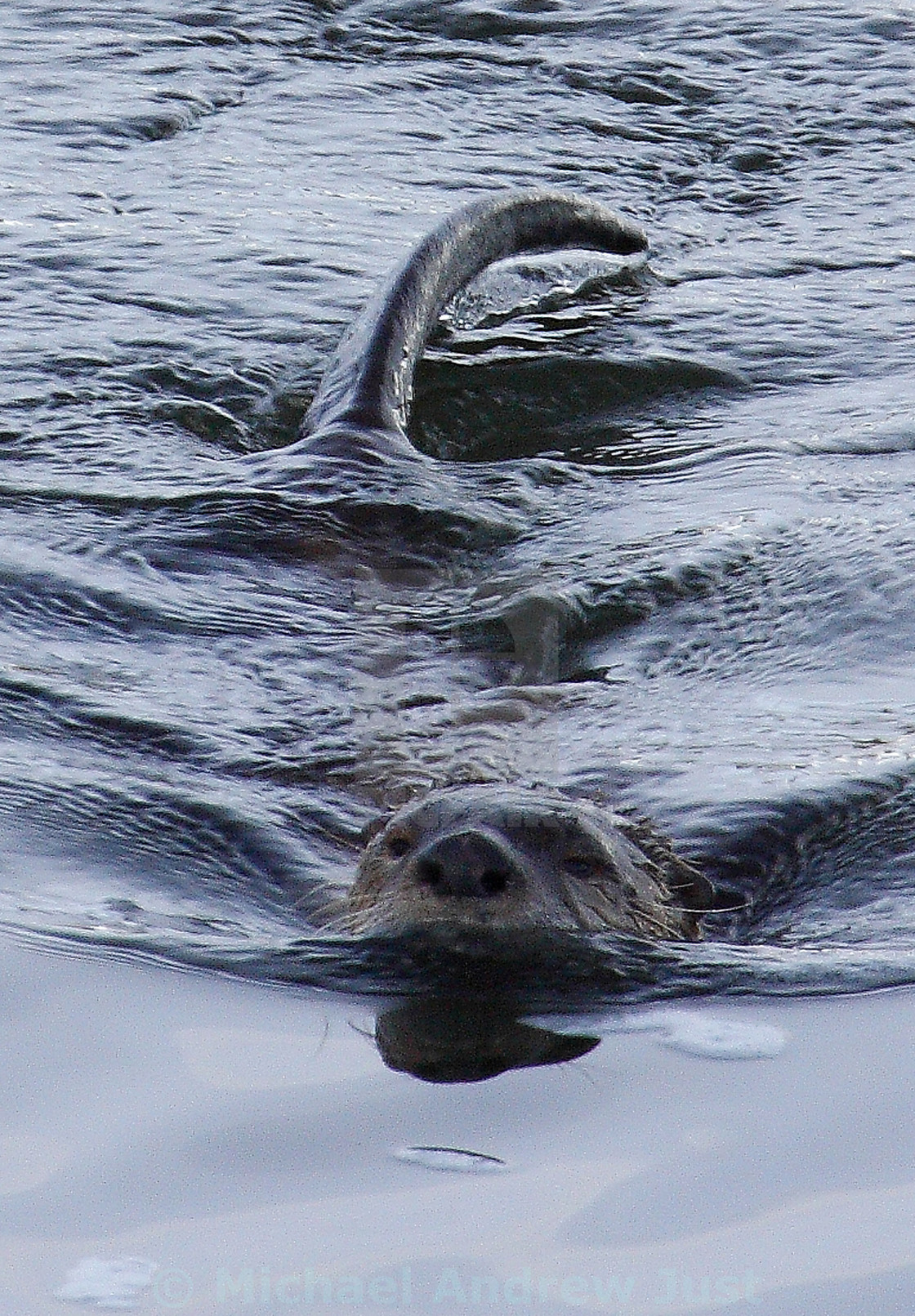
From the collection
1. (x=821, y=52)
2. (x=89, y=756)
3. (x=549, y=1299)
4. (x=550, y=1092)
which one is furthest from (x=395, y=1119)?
(x=821, y=52)

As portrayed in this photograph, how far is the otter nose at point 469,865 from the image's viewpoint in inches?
137

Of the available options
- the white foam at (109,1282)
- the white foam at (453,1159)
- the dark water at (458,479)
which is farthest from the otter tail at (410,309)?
the white foam at (109,1282)

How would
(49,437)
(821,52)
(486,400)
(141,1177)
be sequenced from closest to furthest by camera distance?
(141,1177)
(49,437)
(486,400)
(821,52)

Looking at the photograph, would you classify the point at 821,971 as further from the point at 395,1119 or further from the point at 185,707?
the point at 185,707

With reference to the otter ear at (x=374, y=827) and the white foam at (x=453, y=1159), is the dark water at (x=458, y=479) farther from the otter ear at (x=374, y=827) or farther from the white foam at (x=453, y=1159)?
the white foam at (x=453, y=1159)

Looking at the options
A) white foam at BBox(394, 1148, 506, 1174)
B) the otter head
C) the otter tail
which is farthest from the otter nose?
the otter tail

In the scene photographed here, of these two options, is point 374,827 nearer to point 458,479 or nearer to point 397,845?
point 397,845

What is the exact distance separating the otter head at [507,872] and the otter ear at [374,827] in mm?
175

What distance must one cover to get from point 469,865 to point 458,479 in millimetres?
2937

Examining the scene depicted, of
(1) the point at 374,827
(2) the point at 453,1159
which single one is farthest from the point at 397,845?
(2) the point at 453,1159

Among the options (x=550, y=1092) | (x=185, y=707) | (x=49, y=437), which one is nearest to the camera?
(x=550, y=1092)

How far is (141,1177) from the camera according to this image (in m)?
2.97

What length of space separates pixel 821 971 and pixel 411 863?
0.67 m

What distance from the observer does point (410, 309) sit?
6.32 m
